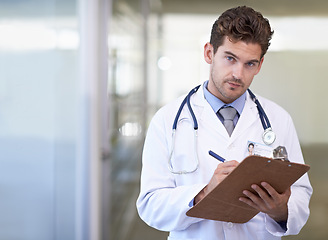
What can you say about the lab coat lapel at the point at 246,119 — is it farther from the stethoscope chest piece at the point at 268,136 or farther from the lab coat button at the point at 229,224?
the lab coat button at the point at 229,224

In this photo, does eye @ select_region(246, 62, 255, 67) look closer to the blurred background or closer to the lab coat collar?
the lab coat collar

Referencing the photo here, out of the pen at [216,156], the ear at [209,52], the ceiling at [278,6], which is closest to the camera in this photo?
the pen at [216,156]

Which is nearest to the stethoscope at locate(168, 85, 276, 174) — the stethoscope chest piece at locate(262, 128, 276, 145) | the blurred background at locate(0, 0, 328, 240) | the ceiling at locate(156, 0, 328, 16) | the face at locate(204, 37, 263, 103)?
the stethoscope chest piece at locate(262, 128, 276, 145)


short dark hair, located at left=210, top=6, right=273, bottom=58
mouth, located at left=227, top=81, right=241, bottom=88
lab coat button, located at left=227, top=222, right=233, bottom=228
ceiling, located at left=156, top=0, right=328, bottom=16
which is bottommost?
Result: lab coat button, located at left=227, top=222, right=233, bottom=228

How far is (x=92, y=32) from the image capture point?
119 inches

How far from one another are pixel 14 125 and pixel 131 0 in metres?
1.57

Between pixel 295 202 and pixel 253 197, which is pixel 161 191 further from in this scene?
pixel 295 202

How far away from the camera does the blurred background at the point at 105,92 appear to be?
2.21m

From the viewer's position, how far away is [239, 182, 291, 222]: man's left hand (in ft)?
4.36

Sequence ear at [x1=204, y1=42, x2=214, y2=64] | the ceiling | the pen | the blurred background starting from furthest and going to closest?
the ceiling, the blurred background, ear at [x1=204, y1=42, x2=214, y2=64], the pen

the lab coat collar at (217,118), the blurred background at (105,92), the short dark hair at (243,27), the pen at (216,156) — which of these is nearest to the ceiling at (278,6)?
the blurred background at (105,92)

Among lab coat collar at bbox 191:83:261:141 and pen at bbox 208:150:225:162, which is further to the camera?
lab coat collar at bbox 191:83:261:141

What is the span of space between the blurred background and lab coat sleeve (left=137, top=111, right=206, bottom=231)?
75cm

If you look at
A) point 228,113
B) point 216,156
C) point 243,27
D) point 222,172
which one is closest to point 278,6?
point 228,113
